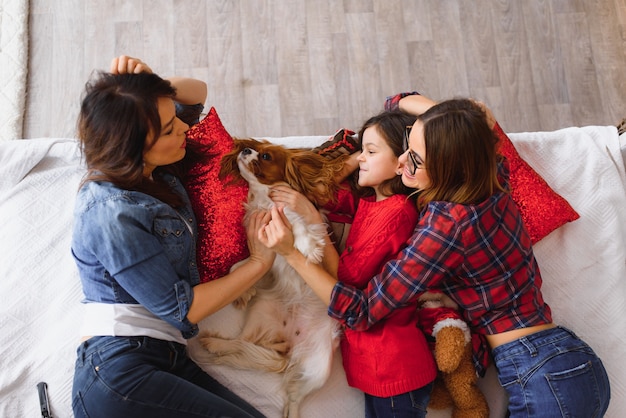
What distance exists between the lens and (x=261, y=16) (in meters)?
2.84

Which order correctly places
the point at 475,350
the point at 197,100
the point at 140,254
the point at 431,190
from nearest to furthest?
1. the point at 140,254
2. the point at 431,190
3. the point at 475,350
4. the point at 197,100

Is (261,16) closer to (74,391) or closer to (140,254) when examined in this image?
(140,254)

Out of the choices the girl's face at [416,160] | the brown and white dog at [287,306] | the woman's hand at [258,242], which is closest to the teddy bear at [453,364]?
the brown and white dog at [287,306]

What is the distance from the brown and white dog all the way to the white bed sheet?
61 mm

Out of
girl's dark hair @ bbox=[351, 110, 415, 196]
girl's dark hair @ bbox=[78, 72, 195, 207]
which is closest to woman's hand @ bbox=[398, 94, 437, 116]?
girl's dark hair @ bbox=[351, 110, 415, 196]

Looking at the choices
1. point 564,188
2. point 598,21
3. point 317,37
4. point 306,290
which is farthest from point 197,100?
point 598,21

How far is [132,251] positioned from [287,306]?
585 millimetres

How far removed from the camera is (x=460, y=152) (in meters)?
1.54

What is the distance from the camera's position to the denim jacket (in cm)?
151

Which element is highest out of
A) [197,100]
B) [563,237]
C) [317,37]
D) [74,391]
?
[317,37]

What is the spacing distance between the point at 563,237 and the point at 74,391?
5.54ft

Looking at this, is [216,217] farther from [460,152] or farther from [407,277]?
[460,152]

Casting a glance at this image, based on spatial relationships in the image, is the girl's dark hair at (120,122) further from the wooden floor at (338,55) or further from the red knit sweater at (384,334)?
the wooden floor at (338,55)

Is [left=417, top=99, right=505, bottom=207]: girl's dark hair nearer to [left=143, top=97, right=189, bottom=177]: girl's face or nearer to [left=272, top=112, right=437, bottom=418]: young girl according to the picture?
[left=272, top=112, right=437, bottom=418]: young girl
